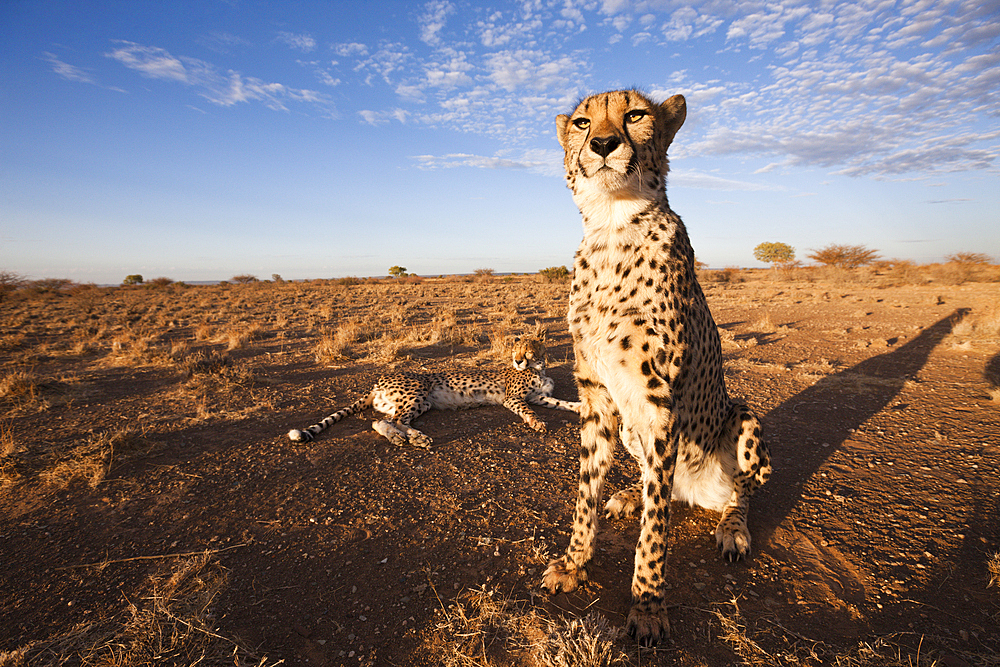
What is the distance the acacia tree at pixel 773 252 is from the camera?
47875 mm

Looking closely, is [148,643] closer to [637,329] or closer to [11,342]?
[637,329]

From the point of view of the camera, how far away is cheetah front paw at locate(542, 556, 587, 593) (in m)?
2.43

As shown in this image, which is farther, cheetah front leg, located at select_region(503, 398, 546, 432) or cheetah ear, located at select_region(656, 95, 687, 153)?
cheetah front leg, located at select_region(503, 398, 546, 432)

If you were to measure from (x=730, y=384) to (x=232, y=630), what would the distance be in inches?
255

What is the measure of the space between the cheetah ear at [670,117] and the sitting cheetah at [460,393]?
3.50 metres

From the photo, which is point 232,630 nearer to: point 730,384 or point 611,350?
point 611,350

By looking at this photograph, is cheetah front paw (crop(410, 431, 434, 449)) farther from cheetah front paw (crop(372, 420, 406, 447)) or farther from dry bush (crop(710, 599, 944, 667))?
dry bush (crop(710, 599, 944, 667))

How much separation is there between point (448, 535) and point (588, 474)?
1.19 meters

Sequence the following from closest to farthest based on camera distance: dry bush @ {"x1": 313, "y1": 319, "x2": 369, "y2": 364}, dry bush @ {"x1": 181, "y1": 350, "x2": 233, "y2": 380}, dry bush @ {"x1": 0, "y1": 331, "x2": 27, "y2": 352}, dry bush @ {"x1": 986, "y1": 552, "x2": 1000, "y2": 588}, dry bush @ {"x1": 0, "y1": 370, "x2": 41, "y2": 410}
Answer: dry bush @ {"x1": 986, "y1": 552, "x2": 1000, "y2": 588}
dry bush @ {"x1": 0, "y1": 370, "x2": 41, "y2": 410}
dry bush @ {"x1": 181, "y1": 350, "x2": 233, "y2": 380}
dry bush @ {"x1": 313, "y1": 319, "x2": 369, "y2": 364}
dry bush @ {"x1": 0, "y1": 331, "x2": 27, "y2": 352}

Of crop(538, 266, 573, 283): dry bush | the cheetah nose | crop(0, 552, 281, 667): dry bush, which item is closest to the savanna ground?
crop(0, 552, 281, 667): dry bush

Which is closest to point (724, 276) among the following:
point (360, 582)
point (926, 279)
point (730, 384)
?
point (926, 279)

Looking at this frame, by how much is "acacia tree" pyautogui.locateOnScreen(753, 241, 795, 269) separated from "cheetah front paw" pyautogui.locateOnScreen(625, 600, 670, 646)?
180 ft

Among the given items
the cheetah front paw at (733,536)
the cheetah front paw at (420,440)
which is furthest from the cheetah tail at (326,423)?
the cheetah front paw at (733,536)

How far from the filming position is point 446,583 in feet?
8.39
